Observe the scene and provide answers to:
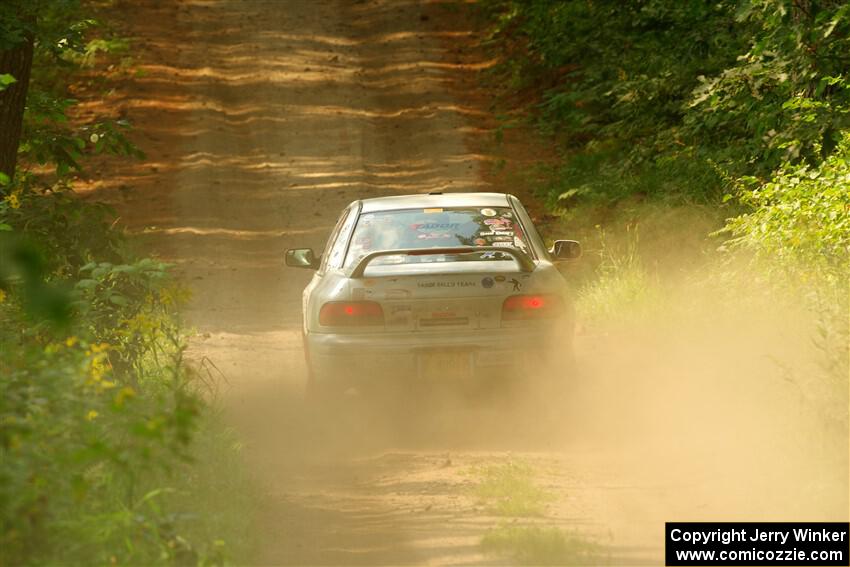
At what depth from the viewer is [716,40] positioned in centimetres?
1445

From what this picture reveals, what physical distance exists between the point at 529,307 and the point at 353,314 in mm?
1268

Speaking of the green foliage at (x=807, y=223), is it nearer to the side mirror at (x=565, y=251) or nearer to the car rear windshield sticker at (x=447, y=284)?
the side mirror at (x=565, y=251)

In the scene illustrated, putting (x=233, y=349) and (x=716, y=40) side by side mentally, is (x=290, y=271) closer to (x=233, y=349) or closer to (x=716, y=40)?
(x=233, y=349)

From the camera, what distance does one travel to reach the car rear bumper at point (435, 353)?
348 inches

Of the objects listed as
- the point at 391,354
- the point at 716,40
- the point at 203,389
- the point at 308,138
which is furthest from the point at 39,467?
the point at 308,138

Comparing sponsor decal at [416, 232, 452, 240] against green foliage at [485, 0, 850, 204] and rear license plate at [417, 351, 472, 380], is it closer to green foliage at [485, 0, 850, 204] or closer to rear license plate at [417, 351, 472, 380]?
rear license plate at [417, 351, 472, 380]

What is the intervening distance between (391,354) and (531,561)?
119 inches

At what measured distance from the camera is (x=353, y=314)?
29.4 ft

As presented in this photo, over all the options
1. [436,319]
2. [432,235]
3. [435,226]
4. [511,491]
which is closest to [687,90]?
[435,226]

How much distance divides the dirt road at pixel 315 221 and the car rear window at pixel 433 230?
1.31 meters

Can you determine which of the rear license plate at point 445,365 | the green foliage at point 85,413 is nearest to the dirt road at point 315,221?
the rear license plate at point 445,365

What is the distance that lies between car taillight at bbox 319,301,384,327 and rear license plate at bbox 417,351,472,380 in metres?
0.43

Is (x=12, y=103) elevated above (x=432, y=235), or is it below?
above

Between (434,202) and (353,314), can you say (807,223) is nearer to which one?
(434,202)
